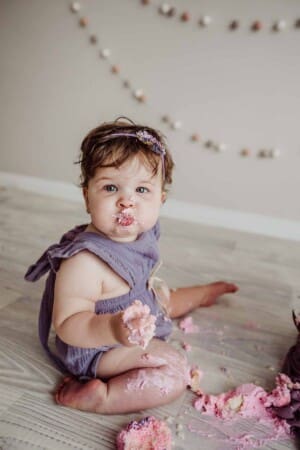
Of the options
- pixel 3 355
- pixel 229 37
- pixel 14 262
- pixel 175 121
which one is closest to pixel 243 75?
pixel 229 37

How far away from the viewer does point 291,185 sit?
172 cm

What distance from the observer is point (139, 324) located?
1.77 ft

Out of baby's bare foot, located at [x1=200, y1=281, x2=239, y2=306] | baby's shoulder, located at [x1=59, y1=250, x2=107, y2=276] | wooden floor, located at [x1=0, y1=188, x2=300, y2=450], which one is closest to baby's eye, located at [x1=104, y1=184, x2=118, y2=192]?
baby's shoulder, located at [x1=59, y1=250, x2=107, y2=276]

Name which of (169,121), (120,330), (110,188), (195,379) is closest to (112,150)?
(110,188)

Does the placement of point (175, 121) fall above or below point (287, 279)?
above

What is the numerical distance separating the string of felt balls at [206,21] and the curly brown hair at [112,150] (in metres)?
1.08

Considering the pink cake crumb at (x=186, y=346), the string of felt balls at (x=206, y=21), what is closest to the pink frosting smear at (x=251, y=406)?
the pink cake crumb at (x=186, y=346)

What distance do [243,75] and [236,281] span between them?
870 mm

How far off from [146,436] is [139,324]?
0.20 m

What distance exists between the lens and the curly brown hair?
71 cm

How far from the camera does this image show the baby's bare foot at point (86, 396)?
2.22ft

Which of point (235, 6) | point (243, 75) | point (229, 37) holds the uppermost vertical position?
point (235, 6)

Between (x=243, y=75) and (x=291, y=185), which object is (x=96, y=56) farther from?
(x=291, y=185)

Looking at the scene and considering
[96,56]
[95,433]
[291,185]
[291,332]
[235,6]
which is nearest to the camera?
[95,433]
